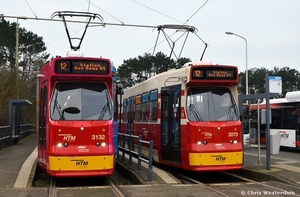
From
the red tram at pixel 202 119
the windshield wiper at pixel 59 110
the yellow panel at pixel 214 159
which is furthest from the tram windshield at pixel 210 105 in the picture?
the windshield wiper at pixel 59 110

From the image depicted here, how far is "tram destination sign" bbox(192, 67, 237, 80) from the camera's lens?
1304 cm

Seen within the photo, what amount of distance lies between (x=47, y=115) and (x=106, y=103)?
1.57 m

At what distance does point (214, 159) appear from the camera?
1252 cm

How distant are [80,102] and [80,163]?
1618 mm

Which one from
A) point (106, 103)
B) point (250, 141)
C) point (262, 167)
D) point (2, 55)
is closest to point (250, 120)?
point (250, 141)

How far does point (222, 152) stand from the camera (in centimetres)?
1262

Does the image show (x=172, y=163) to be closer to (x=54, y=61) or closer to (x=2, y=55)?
(x=54, y=61)

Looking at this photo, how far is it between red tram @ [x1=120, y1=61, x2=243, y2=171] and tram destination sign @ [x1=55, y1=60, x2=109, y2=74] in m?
2.66

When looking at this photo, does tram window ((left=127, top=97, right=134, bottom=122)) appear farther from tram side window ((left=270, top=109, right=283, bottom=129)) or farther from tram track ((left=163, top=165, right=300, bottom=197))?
tram side window ((left=270, top=109, right=283, bottom=129))

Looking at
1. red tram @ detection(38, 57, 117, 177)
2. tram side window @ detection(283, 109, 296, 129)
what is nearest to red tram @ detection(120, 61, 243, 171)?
red tram @ detection(38, 57, 117, 177)

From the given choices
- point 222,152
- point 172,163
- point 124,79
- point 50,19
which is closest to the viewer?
point 222,152

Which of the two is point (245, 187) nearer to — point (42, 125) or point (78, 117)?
point (78, 117)

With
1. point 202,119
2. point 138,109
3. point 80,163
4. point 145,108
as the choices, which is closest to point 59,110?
point 80,163

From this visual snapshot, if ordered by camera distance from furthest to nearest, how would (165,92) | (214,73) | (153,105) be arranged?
(153,105)
(165,92)
(214,73)
